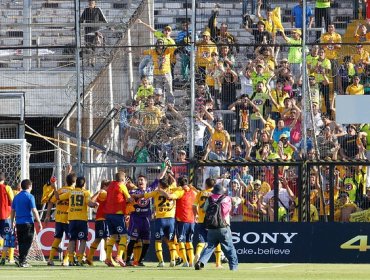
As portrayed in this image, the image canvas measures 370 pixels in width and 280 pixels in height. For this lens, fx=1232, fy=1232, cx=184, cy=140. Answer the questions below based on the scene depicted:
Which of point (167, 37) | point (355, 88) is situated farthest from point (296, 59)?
point (167, 37)

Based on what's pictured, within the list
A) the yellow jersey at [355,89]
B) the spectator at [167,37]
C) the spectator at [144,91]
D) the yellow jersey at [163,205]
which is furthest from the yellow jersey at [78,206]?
the yellow jersey at [355,89]

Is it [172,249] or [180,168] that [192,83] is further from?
[172,249]

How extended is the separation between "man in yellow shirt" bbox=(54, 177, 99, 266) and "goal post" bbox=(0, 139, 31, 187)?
2.27 metres

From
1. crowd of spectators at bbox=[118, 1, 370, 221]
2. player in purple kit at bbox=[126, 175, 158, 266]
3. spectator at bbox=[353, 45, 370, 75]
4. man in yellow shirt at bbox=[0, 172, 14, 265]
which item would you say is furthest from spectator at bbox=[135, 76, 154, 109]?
spectator at bbox=[353, 45, 370, 75]

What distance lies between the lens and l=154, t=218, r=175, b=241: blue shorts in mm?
26172

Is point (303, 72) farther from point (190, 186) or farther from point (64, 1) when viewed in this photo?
point (64, 1)

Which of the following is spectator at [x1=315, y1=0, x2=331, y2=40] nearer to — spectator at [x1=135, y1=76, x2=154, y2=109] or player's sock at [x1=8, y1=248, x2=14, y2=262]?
spectator at [x1=135, y1=76, x2=154, y2=109]

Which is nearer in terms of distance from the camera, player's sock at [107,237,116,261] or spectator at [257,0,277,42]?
A: player's sock at [107,237,116,261]

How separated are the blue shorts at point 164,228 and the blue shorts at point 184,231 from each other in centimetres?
28

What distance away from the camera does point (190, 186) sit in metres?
26.8

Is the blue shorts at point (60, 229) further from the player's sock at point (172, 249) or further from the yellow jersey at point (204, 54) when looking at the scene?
the yellow jersey at point (204, 54)

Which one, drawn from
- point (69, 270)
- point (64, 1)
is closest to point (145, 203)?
point (69, 270)

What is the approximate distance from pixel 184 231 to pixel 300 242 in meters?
3.43

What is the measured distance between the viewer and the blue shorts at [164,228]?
85.9ft
